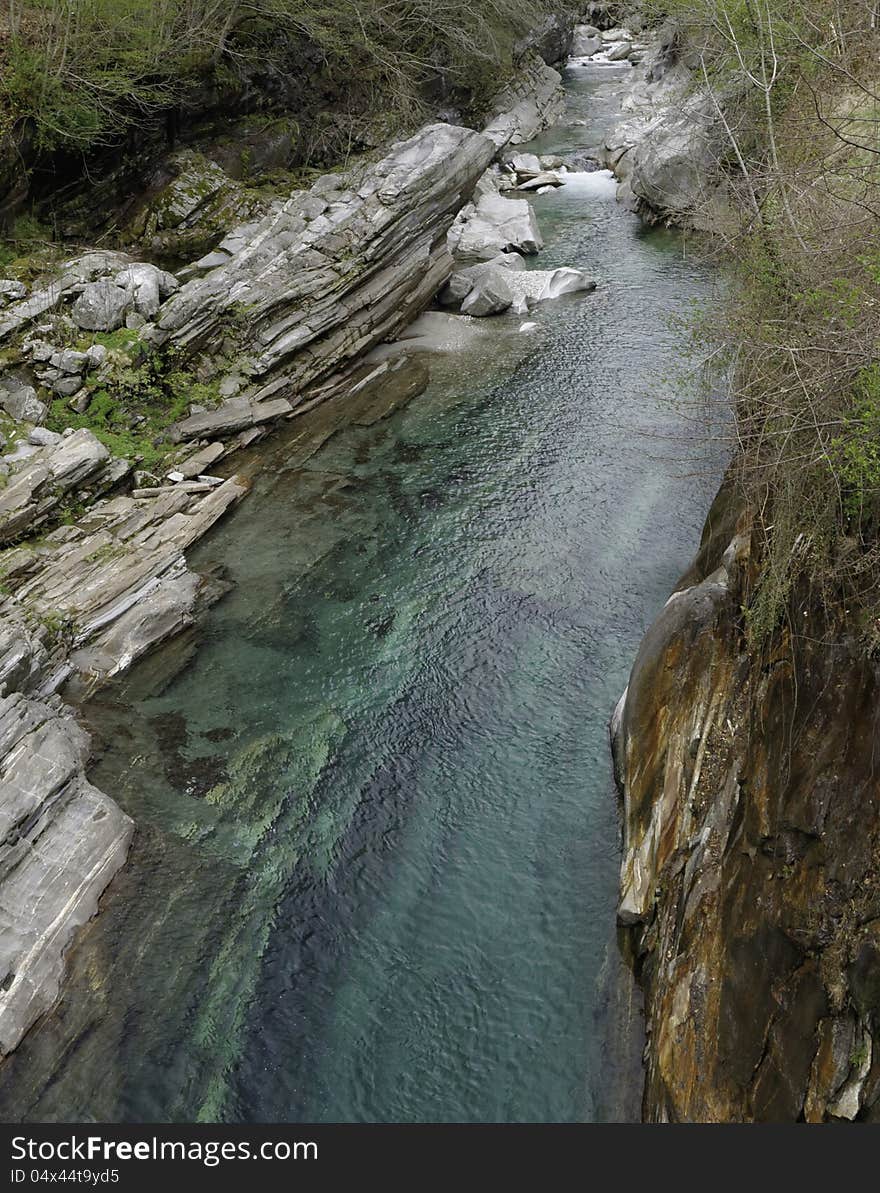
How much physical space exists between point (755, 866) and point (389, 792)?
14.6 ft

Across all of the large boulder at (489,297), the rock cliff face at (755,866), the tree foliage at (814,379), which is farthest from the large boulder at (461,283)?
the rock cliff face at (755,866)

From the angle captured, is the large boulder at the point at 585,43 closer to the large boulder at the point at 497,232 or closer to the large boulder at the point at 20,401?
the large boulder at the point at 497,232

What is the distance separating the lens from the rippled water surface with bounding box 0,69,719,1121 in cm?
765

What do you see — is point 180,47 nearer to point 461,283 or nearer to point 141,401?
point 461,283

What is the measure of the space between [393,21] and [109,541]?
17.3 meters

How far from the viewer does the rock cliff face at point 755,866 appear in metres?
5.56

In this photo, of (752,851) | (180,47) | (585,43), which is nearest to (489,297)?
(180,47)

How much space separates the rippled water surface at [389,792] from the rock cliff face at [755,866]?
0.83 meters

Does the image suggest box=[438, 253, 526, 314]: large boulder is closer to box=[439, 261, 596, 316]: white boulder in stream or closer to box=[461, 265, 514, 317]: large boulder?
box=[439, 261, 596, 316]: white boulder in stream

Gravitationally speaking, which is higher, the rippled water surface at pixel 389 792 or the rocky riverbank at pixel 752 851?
the rocky riverbank at pixel 752 851

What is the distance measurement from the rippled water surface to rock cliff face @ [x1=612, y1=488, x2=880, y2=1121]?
831 millimetres

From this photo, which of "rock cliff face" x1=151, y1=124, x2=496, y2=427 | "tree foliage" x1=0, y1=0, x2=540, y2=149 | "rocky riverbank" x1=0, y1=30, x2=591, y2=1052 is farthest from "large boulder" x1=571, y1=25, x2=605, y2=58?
"rock cliff face" x1=151, y1=124, x2=496, y2=427

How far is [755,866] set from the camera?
6699 mm

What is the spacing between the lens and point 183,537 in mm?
14164
